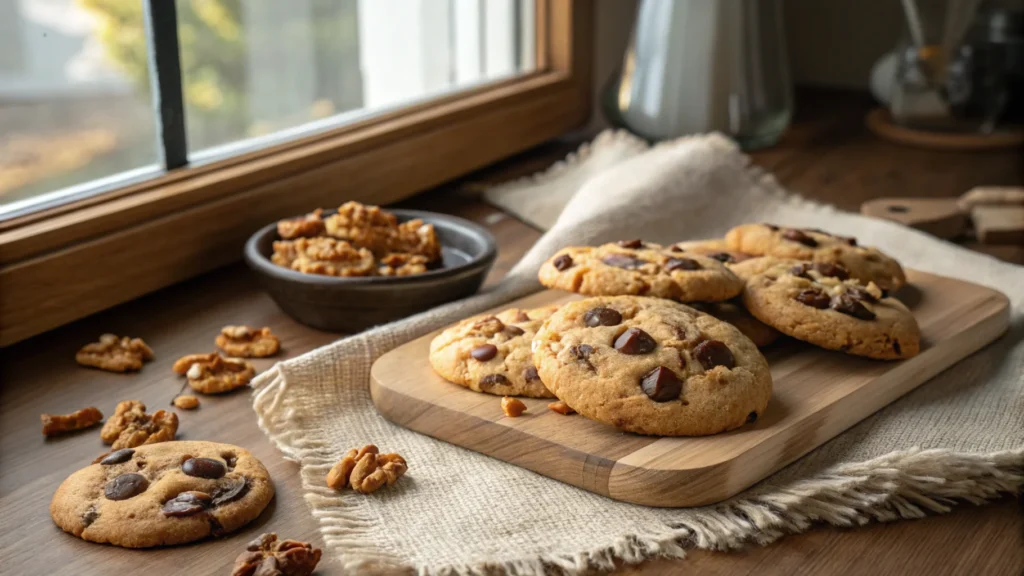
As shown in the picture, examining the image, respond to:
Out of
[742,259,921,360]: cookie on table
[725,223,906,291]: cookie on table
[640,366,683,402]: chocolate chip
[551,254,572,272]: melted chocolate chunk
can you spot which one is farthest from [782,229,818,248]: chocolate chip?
[640,366,683,402]: chocolate chip

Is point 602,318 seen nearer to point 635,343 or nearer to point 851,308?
point 635,343

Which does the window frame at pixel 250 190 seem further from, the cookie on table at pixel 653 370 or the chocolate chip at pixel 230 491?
the cookie on table at pixel 653 370

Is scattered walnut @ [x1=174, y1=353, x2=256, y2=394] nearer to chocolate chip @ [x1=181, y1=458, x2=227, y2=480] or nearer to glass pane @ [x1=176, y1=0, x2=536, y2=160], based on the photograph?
chocolate chip @ [x1=181, y1=458, x2=227, y2=480]

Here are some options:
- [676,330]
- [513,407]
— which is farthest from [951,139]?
[513,407]

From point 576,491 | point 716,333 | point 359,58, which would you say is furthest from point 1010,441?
point 359,58

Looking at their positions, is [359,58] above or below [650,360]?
above

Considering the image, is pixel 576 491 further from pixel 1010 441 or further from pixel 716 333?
pixel 1010 441
